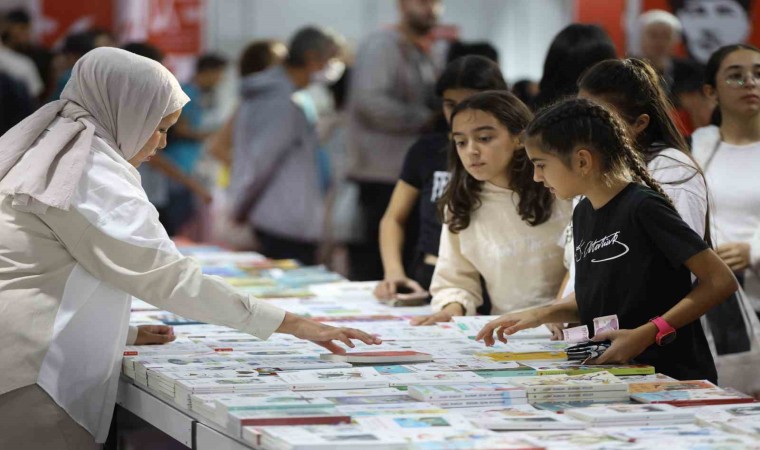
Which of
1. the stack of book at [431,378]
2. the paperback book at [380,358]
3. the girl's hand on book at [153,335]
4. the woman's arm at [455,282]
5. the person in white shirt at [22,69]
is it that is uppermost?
the person in white shirt at [22,69]

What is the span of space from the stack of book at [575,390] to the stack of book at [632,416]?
0.13m

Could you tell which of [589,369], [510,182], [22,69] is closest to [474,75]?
[510,182]

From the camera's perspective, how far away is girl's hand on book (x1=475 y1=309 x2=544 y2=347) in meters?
3.37

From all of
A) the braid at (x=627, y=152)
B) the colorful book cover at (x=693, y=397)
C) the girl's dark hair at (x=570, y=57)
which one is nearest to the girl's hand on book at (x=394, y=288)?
the girl's dark hair at (x=570, y=57)

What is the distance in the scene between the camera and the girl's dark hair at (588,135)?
3.15 meters

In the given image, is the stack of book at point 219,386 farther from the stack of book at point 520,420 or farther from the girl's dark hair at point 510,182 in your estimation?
the girl's dark hair at point 510,182

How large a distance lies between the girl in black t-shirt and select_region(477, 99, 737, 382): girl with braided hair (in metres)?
1.21

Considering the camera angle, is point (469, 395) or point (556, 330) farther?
point (556, 330)

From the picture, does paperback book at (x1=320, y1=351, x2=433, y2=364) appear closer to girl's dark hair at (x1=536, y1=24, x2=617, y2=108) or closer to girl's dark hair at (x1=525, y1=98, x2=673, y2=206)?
girl's dark hair at (x1=525, y1=98, x2=673, y2=206)

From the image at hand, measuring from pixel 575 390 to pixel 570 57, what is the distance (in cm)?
210

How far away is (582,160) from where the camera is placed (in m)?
3.15

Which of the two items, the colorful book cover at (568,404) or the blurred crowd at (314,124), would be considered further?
the blurred crowd at (314,124)

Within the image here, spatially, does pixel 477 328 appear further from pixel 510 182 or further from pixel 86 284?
pixel 86 284

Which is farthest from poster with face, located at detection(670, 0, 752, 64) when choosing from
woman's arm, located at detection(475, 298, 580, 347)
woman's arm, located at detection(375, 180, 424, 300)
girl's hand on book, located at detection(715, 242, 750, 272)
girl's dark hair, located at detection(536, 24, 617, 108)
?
woman's arm, located at detection(475, 298, 580, 347)
